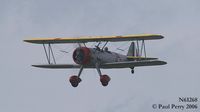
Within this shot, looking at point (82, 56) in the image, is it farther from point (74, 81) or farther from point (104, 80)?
point (104, 80)

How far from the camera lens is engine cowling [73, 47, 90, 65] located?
142 feet

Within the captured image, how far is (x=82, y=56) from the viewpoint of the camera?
142 feet

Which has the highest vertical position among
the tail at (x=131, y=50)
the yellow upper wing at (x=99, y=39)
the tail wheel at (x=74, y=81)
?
the yellow upper wing at (x=99, y=39)

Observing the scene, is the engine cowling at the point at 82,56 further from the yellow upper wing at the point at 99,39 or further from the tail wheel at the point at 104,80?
the tail wheel at the point at 104,80

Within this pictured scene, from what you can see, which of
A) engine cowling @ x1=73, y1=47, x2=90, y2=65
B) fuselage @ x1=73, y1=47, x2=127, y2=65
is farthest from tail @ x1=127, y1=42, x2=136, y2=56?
engine cowling @ x1=73, y1=47, x2=90, y2=65

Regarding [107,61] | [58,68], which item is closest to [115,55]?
[107,61]

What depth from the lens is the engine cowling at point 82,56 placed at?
43156mm

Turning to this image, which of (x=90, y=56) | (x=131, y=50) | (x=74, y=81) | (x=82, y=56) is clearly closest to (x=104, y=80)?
(x=90, y=56)

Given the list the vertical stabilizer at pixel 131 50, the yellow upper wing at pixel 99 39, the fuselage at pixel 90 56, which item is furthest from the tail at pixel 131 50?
the yellow upper wing at pixel 99 39

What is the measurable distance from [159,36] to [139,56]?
4965mm

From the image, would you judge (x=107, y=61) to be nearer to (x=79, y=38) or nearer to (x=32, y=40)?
(x=79, y=38)

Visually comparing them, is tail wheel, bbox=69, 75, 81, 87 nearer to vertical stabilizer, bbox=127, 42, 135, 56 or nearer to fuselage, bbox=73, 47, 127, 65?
fuselage, bbox=73, 47, 127, 65

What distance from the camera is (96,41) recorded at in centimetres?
4438

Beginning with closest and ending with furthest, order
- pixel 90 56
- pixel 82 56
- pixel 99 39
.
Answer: pixel 82 56 < pixel 90 56 < pixel 99 39
